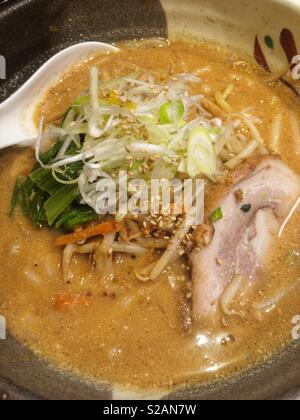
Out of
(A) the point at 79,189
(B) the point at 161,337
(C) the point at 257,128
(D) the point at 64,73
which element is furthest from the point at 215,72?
(B) the point at 161,337

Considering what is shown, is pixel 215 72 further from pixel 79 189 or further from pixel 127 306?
pixel 127 306

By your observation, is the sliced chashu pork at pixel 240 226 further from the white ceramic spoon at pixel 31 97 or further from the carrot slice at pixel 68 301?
the white ceramic spoon at pixel 31 97

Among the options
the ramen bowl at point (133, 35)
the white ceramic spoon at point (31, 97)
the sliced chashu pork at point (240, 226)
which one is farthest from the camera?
the white ceramic spoon at point (31, 97)

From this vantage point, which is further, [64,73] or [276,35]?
[64,73]

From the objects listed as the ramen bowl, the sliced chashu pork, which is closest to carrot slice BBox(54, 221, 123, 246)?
the sliced chashu pork

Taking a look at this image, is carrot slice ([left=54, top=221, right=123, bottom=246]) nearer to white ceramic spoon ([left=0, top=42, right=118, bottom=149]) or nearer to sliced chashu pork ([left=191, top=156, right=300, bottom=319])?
sliced chashu pork ([left=191, top=156, right=300, bottom=319])

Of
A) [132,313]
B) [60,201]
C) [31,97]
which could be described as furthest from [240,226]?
[31,97]

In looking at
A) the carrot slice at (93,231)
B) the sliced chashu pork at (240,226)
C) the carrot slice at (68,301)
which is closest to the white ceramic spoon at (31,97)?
the carrot slice at (93,231)
